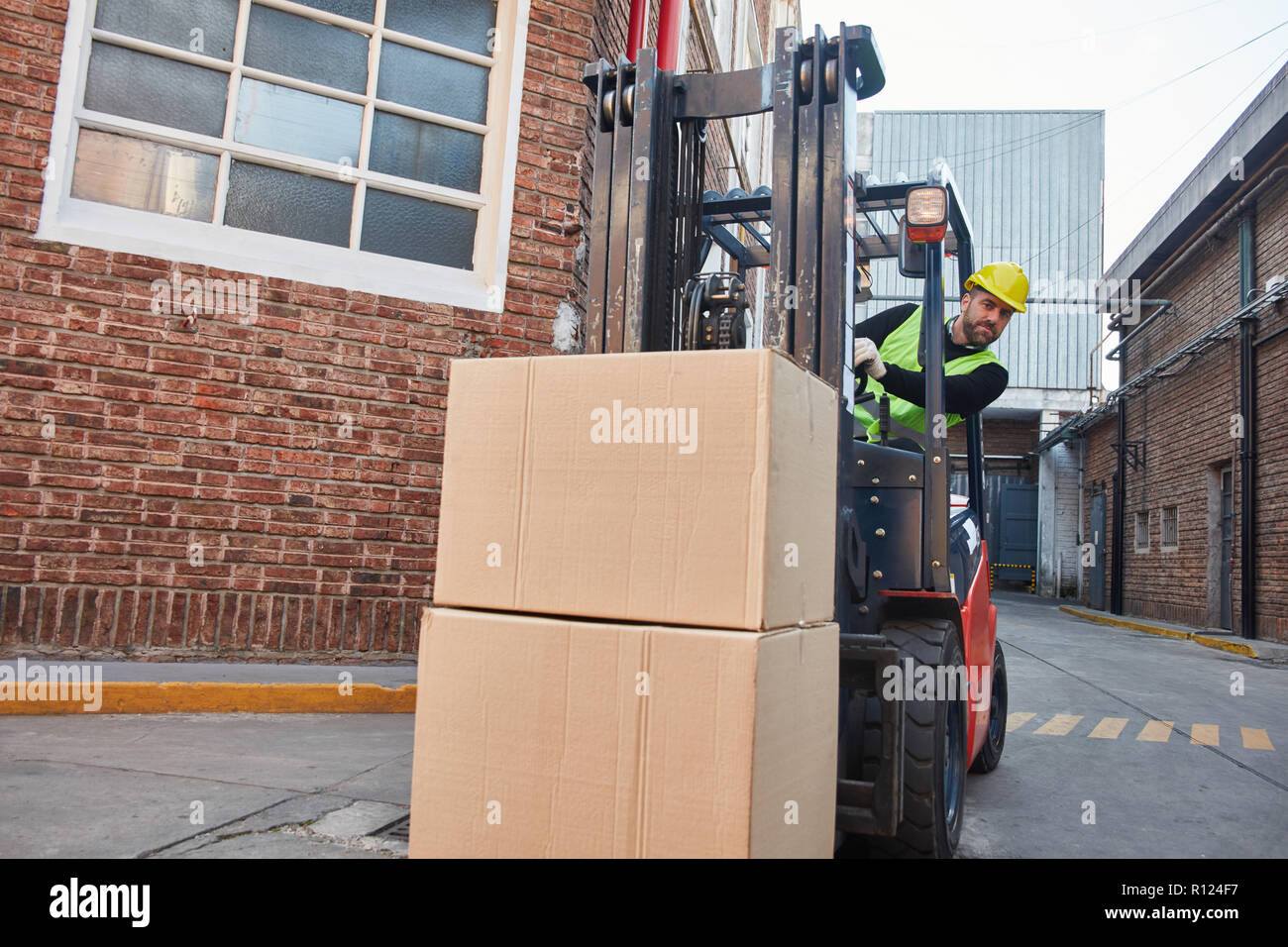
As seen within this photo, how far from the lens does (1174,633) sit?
47.9 ft

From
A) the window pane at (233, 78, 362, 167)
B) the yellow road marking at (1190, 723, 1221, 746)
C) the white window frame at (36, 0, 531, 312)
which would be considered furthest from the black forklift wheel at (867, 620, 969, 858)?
the window pane at (233, 78, 362, 167)

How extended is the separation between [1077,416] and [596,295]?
22653 millimetres

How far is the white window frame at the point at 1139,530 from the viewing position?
18.4 metres

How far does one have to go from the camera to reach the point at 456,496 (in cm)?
211

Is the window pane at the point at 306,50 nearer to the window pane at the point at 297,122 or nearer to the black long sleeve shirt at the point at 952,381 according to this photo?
the window pane at the point at 297,122

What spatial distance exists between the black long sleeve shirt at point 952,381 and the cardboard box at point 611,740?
5.14 feet

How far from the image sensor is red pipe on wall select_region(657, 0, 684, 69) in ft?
26.1

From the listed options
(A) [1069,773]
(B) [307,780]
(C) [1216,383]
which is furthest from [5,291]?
(C) [1216,383]

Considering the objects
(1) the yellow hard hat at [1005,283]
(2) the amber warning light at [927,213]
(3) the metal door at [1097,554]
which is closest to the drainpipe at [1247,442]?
(3) the metal door at [1097,554]

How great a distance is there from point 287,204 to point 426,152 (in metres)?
Result: 0.93

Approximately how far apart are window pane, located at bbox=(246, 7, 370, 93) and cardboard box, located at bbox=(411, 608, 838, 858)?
475 centimetres

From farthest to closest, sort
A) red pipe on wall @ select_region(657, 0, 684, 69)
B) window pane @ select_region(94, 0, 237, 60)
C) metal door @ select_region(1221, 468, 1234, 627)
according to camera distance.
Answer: metal door @ select_region(1221, 468, 1234, 627), red pipe on wall @ select_region(657, 0, 684, 69), window pane @ select_region(94, 0, 237, 60)

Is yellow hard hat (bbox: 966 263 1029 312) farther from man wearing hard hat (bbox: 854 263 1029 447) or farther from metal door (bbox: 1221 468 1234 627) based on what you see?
metal door (bbox: 1221 468 1234 627)

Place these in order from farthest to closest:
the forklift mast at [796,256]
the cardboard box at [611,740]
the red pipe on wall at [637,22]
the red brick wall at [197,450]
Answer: the red pipe on wall at [637,22], the red brick wall at [197,450], the forklift mast at [796,256], the cardboard box at [611,740]
